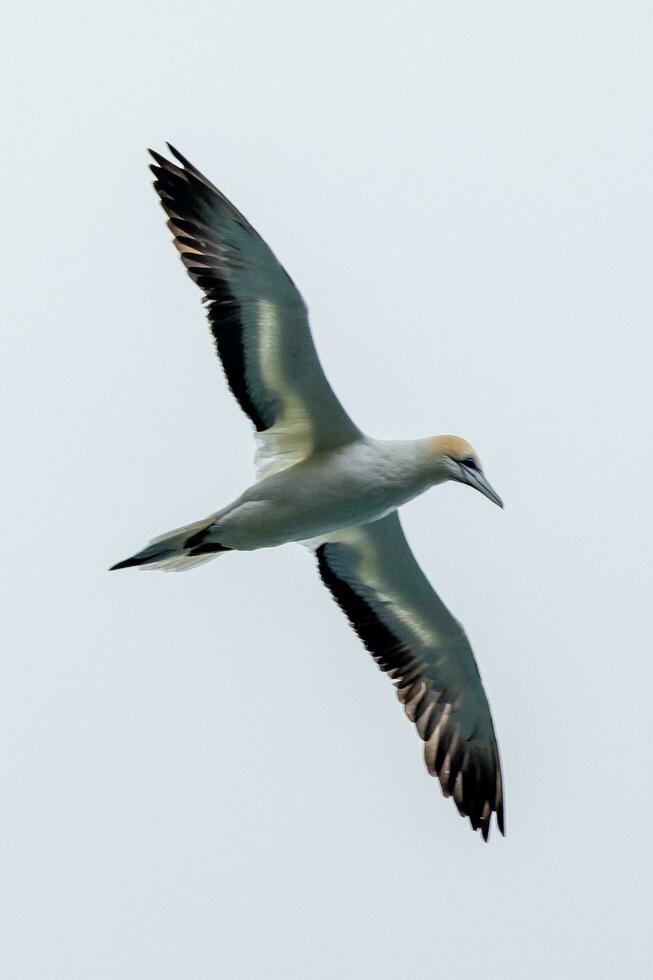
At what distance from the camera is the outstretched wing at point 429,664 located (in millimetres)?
15875

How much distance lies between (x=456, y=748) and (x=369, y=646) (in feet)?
3.97

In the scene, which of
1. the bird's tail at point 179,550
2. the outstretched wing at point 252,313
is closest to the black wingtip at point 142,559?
the bird's tail at point 179,550

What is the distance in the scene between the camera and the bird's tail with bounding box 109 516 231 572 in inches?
562

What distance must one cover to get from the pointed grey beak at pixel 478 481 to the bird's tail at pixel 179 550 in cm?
200

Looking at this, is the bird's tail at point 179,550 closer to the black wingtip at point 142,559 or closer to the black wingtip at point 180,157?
the black wingtip at point 142,559

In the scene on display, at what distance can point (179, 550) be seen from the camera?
14406 mm

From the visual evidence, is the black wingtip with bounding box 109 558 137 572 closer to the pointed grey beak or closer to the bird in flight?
the bird in flight

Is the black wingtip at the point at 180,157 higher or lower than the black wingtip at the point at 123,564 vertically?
higher

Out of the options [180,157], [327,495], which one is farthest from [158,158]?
[327,495]

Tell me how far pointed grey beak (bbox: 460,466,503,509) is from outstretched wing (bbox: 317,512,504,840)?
1.62 meters

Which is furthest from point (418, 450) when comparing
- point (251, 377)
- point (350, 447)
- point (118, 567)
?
point (118, 567)

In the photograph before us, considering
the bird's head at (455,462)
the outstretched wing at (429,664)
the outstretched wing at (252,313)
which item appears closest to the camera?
the outstretched wing at (252,313)

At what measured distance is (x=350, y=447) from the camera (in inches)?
571

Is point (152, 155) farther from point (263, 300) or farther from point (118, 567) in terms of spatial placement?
point (118, 567)
